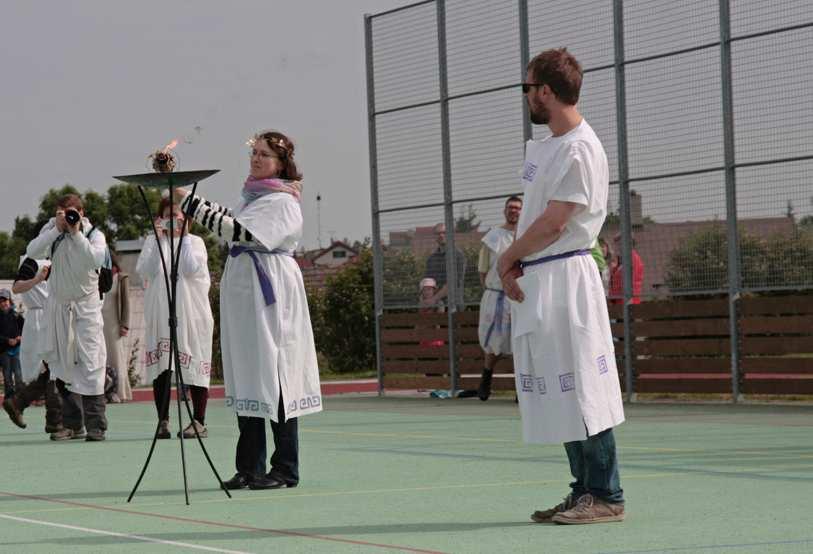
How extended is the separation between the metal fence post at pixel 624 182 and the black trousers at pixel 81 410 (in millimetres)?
6467

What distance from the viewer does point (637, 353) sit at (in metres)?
18.4

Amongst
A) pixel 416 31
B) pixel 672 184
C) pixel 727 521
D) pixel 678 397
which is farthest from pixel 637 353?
pixel 727 521

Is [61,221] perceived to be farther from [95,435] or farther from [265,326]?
[265,326]

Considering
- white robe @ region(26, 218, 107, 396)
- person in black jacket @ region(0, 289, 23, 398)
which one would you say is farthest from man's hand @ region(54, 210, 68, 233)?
person in black jacket @ region(0, 289, 23, 398)

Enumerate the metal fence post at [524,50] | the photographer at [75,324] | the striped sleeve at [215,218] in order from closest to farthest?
the striped sleeve at [215,218]
the photographer at [75,324]
the metal fence post at [524,50]

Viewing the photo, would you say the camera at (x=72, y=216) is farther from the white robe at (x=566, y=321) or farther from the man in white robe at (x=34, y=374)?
the white robe at (x=566, y=321)

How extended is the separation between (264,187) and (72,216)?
14.1 feet

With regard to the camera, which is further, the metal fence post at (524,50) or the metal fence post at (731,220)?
the metal fence post at (524,50)

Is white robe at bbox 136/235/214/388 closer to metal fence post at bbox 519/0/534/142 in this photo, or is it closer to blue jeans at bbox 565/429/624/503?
metal fence post at bbox 519/0/534/142

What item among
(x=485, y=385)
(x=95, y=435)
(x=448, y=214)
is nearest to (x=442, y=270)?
(x=448, y=214)

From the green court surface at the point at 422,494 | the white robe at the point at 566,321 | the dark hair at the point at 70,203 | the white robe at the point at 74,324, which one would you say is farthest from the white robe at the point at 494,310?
the white robe at the point at 566,321

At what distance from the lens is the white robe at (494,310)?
1889 cm

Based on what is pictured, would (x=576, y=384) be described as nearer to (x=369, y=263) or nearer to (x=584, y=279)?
(x=584, y=279)

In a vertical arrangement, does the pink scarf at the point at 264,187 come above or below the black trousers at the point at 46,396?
above
